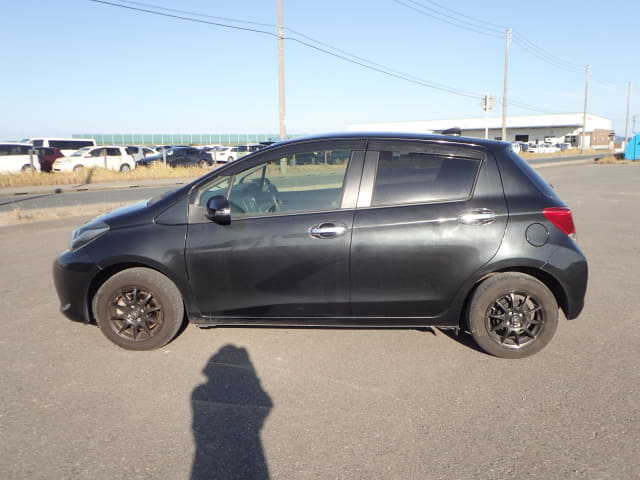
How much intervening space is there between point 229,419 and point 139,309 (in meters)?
1.45

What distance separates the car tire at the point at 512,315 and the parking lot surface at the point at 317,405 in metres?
0.15

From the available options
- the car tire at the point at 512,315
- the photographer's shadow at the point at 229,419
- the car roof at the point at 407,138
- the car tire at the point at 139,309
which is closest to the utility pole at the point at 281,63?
the car roof at the point at 407,138

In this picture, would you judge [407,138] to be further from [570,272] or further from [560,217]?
[570,272]

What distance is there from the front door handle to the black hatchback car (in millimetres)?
11

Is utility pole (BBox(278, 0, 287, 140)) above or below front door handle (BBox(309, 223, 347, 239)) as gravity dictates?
above

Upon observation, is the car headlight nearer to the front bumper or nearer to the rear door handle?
the front bumper

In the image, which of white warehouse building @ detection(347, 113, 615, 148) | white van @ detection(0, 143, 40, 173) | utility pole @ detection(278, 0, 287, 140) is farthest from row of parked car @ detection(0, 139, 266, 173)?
white warehouse building @ detection(347, 113, 615, 148)

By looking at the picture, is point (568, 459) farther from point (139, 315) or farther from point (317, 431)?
point (139, 315)

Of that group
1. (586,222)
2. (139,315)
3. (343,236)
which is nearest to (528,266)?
(343,236)

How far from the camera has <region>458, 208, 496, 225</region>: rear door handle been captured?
3887mm

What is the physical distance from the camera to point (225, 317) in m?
4.15

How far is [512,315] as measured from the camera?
13.1ft

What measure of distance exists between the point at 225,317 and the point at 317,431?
1.41 m

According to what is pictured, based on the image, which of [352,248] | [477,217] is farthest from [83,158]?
[477,217]
